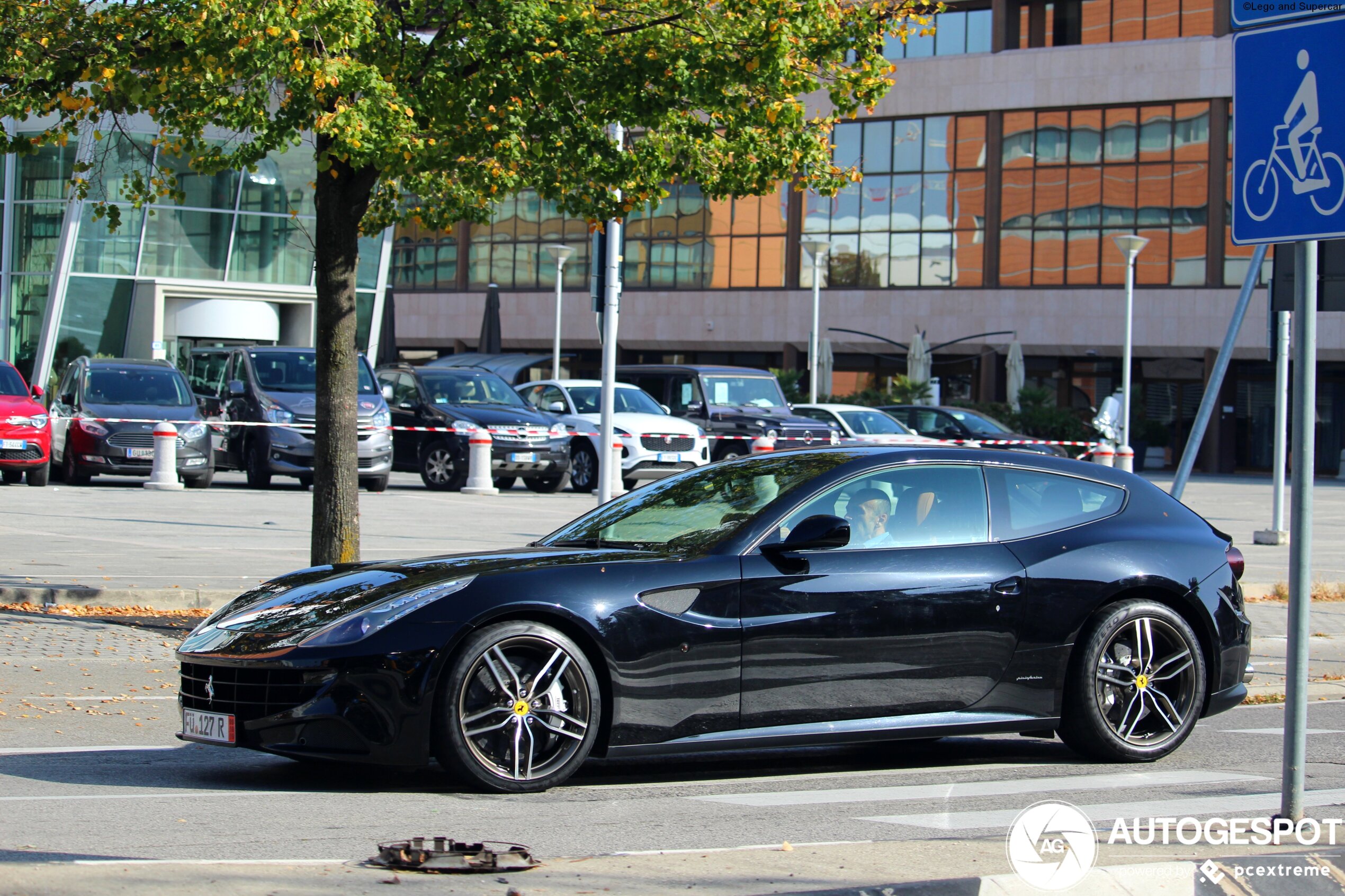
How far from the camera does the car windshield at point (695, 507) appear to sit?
686cm

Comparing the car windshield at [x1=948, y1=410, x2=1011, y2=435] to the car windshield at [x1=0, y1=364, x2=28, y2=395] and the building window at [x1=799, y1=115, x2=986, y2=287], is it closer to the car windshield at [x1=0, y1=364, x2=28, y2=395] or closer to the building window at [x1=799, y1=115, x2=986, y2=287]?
the car windshield at [x1=0, y1=364, x2=28, y2=395]

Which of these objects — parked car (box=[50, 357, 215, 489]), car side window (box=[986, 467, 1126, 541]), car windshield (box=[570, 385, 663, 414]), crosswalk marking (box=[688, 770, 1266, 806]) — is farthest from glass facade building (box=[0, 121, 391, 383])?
crosswalk marking (box=[688, 770, 1266, 806])

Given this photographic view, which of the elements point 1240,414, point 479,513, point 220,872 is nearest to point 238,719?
point 220,872

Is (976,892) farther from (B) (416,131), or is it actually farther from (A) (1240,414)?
(A) (1240,414)

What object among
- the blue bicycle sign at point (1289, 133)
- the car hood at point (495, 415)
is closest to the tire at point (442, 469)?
the car hood at point (495, 415)

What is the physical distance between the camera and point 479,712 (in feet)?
20.1

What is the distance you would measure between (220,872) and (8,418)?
19212 millimetres

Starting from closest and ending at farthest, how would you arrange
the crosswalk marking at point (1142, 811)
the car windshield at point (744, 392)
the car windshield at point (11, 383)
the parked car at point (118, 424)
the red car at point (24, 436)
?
1. the crosswalk marking at point (1142, 811)
2. the red car at point (24, 436)
3. the car windshield at point (11, 383)
4. the parked car at point (118, 424)
5. the car windshield at point (744, 392)

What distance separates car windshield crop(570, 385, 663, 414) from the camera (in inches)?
1090

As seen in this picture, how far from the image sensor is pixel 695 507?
712 centimetres

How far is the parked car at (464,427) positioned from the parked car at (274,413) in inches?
35.4

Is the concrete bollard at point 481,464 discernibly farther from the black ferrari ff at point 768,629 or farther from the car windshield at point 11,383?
the black ferrari ff at point 768,629

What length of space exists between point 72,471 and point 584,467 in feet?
26.0

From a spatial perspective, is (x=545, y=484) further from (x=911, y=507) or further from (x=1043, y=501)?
(x=911, y=507)
